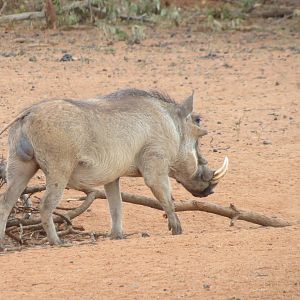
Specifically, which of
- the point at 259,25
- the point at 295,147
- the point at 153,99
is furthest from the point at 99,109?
the point at 259,25

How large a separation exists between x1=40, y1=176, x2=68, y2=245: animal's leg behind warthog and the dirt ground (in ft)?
1.38

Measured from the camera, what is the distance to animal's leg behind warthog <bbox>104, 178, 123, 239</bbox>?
8070mm

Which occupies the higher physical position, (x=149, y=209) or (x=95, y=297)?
(x=95, y=297)

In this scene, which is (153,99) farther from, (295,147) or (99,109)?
(295,147)

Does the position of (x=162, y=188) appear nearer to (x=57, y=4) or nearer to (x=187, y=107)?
(x=187, y=107)

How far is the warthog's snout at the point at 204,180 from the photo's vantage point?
8.71 metres

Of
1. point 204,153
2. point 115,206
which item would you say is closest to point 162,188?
point 115,206

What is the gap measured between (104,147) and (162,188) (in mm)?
655

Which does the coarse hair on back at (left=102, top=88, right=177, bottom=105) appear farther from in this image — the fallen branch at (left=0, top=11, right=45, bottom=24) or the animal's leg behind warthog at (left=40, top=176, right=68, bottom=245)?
the fallen branch at (left=0, top=11, right=45, bottom=24)

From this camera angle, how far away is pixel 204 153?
37.3 feet

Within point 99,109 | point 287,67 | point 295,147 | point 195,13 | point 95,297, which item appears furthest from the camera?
point 195,13

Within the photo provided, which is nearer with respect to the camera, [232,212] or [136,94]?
[136,94]

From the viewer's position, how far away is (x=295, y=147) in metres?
11.8

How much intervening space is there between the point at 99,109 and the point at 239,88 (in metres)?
7.14
